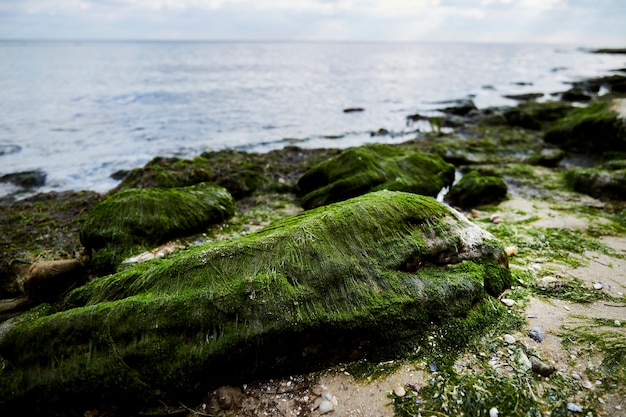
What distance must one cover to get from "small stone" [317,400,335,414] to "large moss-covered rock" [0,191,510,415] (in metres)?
0.49

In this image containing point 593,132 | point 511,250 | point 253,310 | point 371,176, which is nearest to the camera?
point 253,310

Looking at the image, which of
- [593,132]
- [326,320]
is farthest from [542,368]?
[593,132]

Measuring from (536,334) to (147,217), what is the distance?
7285 mm

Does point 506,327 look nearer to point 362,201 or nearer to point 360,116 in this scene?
point 362,201

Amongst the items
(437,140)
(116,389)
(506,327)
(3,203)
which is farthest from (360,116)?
(116,389)

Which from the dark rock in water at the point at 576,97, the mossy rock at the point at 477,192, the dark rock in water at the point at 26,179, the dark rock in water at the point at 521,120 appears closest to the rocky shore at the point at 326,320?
the mossy rock at the point at 477,192

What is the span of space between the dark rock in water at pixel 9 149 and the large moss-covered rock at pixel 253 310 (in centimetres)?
1640

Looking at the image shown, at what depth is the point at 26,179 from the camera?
518 inches

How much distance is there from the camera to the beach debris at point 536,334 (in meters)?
4.68

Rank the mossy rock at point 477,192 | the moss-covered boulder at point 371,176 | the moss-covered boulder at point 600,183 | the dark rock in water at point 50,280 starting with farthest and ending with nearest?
the mossy rock at point 477,192 < the moss-covered boulder at point 600,183 < the moss-covered boulder at point 371,176 < the dark rock in water at point 50,280

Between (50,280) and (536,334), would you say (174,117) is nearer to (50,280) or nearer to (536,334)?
(50,280)

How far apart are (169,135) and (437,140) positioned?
46.3 feet

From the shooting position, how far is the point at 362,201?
19.2 ft

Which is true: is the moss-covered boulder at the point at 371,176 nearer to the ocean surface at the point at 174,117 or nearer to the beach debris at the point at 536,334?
the beach debris at the point at 536,334
